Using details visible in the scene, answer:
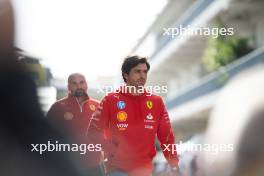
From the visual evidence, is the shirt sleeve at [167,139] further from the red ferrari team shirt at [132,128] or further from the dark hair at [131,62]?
the dark hair at [131,62]

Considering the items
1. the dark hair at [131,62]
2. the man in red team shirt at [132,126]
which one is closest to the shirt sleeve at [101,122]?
the man in red team shirt at [132,126]

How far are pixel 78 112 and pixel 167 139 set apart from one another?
47 centimetres

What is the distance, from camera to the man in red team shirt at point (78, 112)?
2326 millimetres

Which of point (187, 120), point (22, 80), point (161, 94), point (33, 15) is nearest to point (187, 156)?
point (187, 120)

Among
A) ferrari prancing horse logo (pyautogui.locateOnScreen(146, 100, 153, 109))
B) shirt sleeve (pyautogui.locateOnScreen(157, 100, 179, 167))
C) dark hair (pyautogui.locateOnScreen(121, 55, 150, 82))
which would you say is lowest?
shirt sleeve (pyautogui.locateOnScreen(157, 100, 179, 167))

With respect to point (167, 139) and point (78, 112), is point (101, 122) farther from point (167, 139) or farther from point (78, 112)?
point (167, 139)

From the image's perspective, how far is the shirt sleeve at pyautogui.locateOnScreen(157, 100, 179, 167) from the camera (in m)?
2.22

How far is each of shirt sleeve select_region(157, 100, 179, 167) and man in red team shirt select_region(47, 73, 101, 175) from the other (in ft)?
1.06

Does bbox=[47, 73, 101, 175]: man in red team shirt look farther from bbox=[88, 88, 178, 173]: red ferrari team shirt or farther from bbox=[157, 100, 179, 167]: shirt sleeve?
bbox=[157, 100, 179, 167]: shirt sleeve

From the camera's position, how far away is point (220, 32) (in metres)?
2.55

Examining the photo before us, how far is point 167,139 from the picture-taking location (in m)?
2.24

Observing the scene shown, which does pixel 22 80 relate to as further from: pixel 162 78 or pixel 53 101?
pixel 162 78

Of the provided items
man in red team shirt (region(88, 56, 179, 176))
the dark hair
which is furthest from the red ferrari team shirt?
the dark hair

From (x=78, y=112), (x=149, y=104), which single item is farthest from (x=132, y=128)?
(x=78, y=112)
